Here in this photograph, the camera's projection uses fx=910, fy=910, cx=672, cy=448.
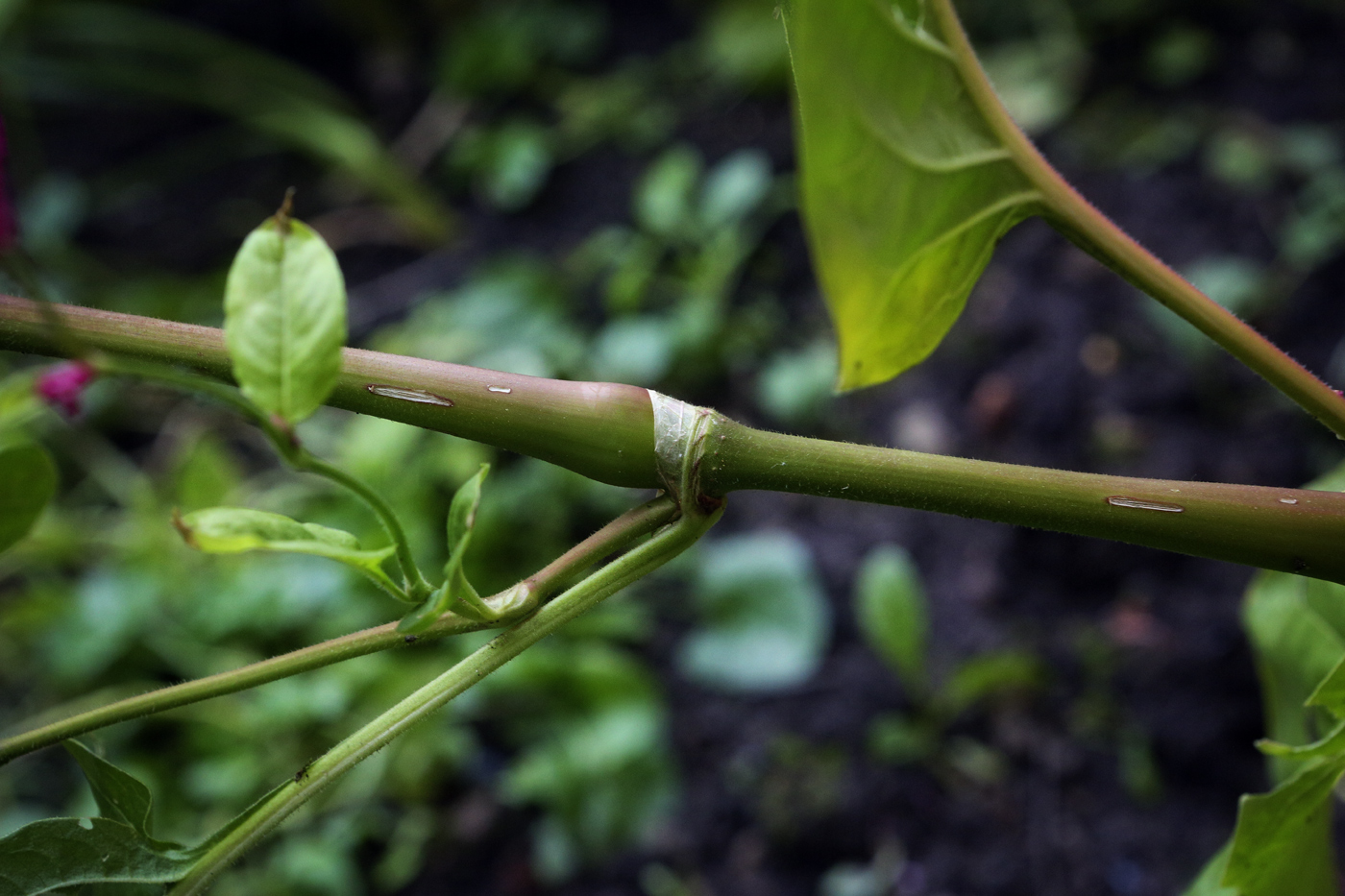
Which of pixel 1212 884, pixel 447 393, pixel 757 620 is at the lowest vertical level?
pixel 1212 884

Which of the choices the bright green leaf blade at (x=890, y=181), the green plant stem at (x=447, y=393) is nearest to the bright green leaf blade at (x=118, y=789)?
the green plant stem at (x=447, y=393)

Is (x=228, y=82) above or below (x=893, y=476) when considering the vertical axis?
above

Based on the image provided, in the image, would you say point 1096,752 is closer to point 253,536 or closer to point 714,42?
point 253,536

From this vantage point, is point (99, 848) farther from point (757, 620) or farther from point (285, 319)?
point (757, 620)

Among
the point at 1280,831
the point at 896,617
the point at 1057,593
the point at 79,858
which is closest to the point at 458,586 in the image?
the point at 79,858

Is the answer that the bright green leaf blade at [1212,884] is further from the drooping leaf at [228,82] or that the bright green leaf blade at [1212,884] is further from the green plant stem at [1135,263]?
the drooping leaf at [228,82]

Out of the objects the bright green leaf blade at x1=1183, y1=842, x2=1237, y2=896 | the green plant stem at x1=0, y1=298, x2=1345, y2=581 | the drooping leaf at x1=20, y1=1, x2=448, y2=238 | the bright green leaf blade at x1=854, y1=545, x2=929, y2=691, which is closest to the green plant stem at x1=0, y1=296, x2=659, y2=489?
the green plant stem at x1=0, y1=298, x2=1345, y2=581

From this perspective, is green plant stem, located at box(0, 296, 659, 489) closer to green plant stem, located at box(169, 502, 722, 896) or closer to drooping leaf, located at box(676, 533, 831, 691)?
green plant stem, located at box(169, 502, 722, 896)

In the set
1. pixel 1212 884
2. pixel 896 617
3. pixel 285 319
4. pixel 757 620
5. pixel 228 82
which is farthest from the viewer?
pixel 228 82
